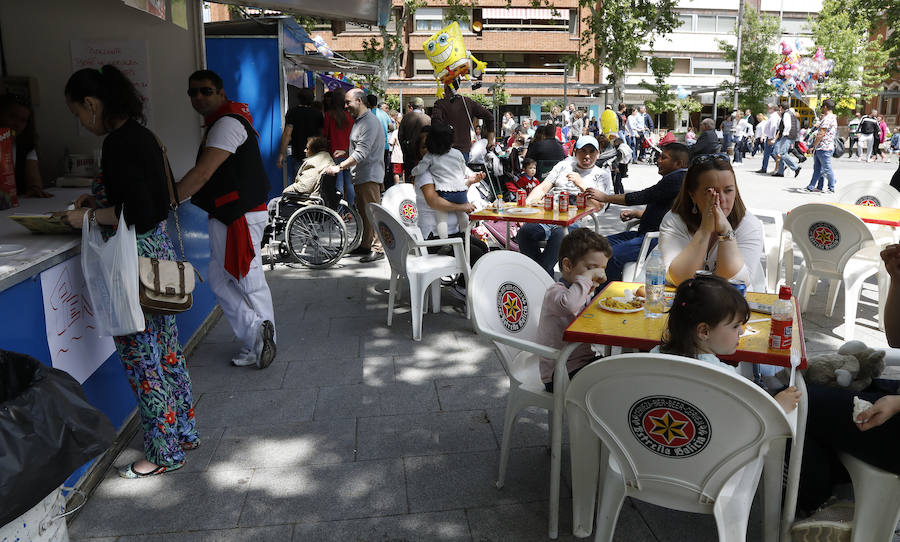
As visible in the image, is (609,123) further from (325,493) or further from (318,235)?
(325,493)

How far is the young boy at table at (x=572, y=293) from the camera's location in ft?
9.13

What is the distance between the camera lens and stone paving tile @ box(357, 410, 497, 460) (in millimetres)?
3328

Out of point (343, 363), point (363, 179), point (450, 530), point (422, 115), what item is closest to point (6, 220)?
point (343, 363)

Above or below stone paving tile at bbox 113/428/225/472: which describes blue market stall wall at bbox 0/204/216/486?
above

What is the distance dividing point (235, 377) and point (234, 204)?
3.65 feet

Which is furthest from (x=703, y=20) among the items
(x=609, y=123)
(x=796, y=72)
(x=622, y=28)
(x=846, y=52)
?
(x=609, y=123)

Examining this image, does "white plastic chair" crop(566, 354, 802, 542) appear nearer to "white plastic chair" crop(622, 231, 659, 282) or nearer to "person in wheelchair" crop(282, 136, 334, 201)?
"white plastic chair" crop(622, 231, 659, 282)

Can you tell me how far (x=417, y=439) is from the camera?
344 cm

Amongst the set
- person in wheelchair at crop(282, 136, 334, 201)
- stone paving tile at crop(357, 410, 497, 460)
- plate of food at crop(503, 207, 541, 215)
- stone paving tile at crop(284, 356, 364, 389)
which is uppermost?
person in wheelchair at crop(282, 136, 334, 201)

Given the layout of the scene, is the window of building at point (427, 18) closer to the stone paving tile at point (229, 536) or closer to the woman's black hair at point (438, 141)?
the woman's black hair at point (438, 141)

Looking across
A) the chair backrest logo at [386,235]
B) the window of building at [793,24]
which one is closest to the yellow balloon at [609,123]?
the chair backrest logo at [386,235]

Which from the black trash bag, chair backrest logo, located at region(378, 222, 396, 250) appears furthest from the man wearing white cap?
the black trash bag

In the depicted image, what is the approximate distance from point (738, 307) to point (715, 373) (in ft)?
1.56

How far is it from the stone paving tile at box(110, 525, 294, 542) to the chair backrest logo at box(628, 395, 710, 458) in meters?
1.46
